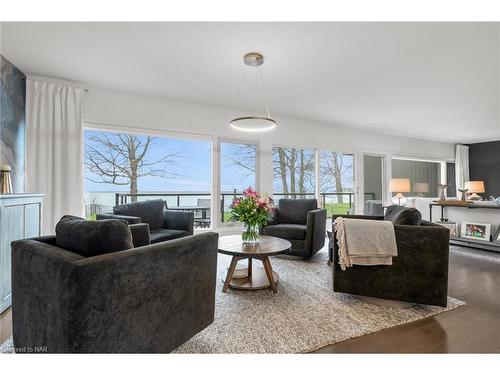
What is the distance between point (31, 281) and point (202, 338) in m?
1.04

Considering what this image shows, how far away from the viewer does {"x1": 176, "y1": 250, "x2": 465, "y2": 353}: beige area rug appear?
170 cm

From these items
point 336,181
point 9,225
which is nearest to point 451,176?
point 336,181

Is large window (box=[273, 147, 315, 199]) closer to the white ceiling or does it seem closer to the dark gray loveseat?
the white ceiling

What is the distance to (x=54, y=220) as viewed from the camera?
3443 millimetres

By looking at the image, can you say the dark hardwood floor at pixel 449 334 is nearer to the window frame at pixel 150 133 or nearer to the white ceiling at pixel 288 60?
the white ceiling at pixel 288 60

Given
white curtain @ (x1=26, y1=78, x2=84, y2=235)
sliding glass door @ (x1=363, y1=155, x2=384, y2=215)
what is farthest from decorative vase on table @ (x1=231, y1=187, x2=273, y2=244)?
sliding glass door @ (x1=363, y1=155, x2=384, y2=215)

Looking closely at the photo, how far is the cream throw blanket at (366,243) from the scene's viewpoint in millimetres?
2150

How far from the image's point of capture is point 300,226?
3793mm

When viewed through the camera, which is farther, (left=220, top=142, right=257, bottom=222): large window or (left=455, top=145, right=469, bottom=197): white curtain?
(left=455, top=145, right=469, bottom=197): white curtain

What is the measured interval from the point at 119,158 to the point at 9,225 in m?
2.94

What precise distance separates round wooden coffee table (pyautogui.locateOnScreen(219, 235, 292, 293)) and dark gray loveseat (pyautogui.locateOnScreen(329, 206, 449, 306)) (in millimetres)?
702

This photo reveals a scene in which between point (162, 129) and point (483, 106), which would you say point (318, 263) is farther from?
point (483, 106)

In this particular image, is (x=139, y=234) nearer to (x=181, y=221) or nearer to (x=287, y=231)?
(x=181, y=221)
